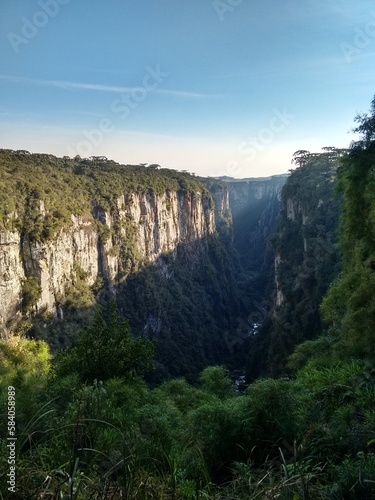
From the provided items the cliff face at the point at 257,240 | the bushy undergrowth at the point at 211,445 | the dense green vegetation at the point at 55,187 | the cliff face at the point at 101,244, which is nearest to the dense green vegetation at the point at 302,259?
the cliff face at the point at 101,244

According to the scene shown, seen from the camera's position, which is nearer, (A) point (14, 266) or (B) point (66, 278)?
(A) point (14, 266)

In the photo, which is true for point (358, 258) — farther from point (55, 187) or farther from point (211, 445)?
point (55, 187)

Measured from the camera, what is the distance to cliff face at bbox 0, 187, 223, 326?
44.1 m

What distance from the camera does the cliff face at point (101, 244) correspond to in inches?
1737

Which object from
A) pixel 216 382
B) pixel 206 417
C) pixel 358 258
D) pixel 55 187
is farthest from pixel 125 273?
pixel 206 417

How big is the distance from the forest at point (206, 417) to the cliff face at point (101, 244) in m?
18.4

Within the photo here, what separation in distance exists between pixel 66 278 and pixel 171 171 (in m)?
62.9

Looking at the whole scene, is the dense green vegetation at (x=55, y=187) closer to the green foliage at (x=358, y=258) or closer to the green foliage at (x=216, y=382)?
the green foliage at (x=216, y=382)

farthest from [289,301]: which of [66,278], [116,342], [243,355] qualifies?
[116,342]

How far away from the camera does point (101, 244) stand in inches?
2581

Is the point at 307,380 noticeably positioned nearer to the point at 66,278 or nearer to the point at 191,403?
the point at 191,403

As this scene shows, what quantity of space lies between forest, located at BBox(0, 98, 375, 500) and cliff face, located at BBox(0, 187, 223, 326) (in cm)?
1845

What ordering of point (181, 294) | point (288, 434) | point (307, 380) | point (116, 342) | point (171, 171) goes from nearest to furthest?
1. point (288, 434)
2. point (307, 380)
3. point (116, 342)
4. point (181, 294)
5. point (171, 171)

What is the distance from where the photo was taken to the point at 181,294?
87062 mm
